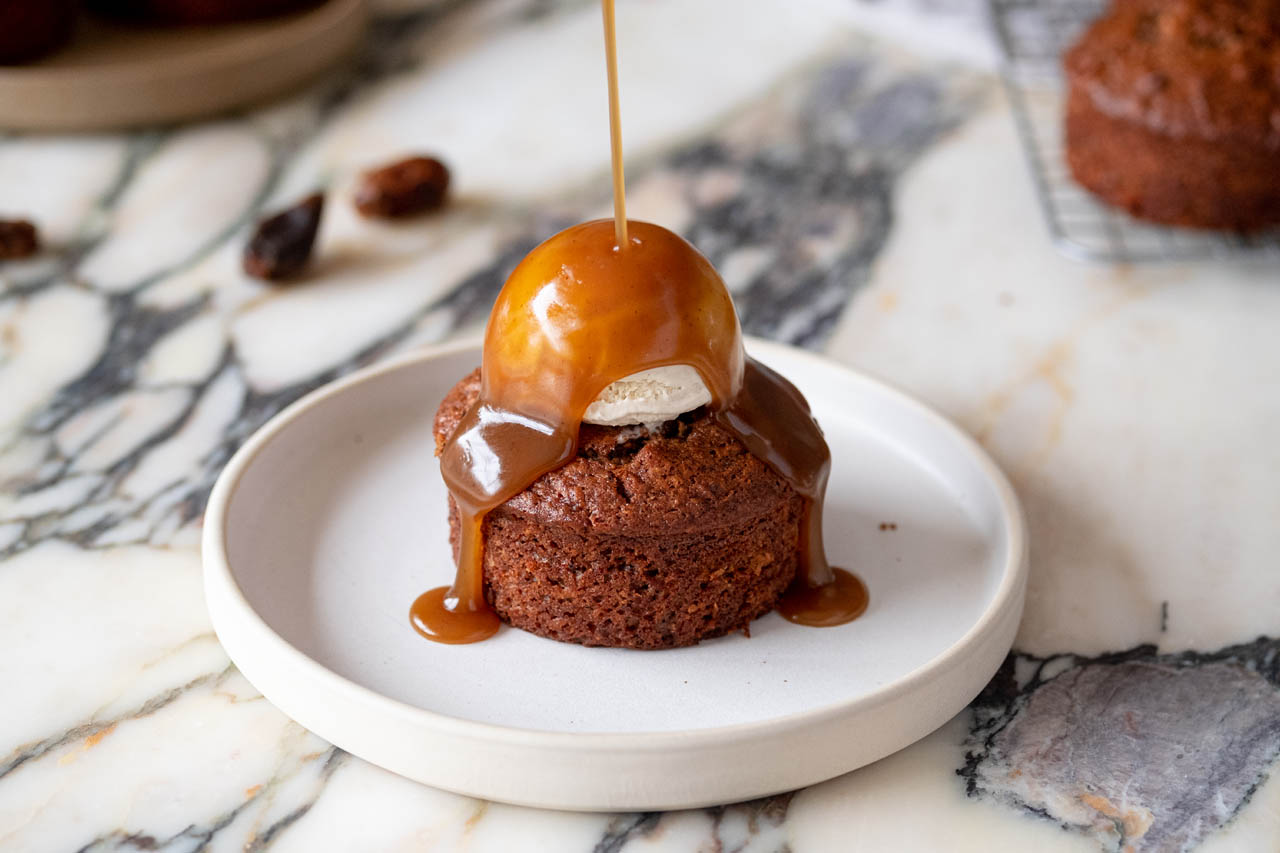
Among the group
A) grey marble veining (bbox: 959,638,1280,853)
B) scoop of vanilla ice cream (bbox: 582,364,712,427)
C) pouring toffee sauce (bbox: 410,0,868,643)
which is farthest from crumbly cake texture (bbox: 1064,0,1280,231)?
scoop of vanilla ice cream (bbox: 582,364,712,427)

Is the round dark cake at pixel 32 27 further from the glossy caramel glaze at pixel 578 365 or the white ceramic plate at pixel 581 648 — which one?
the glossy caramel glaze at pixel 578 365

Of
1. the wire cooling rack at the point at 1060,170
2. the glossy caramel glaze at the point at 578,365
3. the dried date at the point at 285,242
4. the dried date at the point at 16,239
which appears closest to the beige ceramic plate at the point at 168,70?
the dried date at the point at 16,239

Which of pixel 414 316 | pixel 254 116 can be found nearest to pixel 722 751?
pixel 414 316

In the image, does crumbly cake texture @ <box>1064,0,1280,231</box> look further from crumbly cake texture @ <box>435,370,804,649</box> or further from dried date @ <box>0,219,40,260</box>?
dried date @ <box>0,219,40,260</box>

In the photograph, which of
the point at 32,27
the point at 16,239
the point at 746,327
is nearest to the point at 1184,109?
the point at 746,327

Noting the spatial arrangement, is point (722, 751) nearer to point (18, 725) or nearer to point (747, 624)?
point (747, 624)
